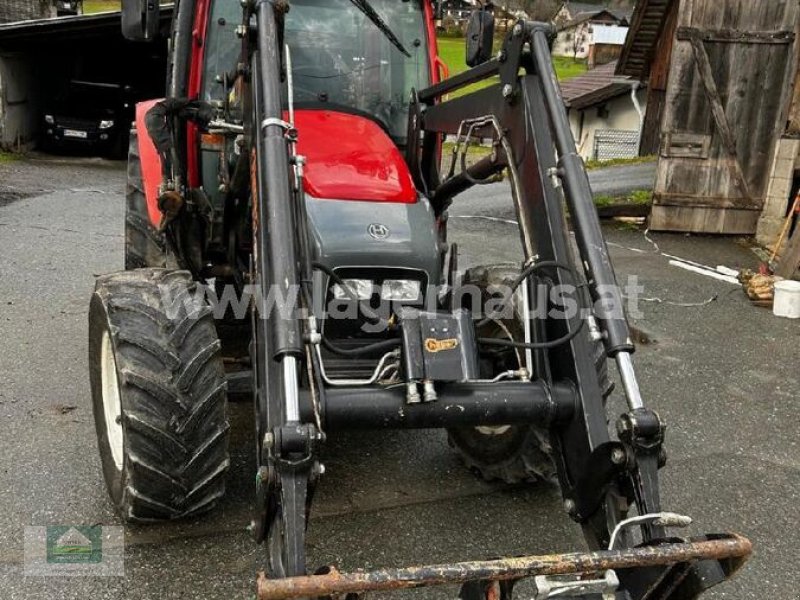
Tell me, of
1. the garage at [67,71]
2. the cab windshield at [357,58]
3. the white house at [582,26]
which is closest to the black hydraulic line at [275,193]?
the cab windshield at [357,58]

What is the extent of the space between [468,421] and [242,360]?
1560 mm

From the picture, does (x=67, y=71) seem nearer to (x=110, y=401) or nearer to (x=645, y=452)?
(x=110, y=401)

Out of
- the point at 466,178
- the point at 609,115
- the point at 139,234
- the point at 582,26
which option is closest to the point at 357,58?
the point at 466,178

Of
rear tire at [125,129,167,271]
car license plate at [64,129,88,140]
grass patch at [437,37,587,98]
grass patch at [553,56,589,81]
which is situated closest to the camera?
rear tire at [125,129,167,271]

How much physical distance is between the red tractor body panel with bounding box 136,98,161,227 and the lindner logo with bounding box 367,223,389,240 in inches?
66.4

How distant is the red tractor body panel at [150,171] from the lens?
15.6ft

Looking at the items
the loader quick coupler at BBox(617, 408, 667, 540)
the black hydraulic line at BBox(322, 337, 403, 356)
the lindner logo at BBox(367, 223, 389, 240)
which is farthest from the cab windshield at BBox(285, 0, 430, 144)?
the loader quick coupler at BBox(617, 408, 667, 540)

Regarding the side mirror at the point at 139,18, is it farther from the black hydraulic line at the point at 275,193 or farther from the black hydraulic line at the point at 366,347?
the black hydraulic line at the point at 366,347

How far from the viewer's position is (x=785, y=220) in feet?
31.3

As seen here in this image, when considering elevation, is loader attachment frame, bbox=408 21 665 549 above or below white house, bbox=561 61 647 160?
above

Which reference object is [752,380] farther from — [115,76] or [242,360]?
[115,76]

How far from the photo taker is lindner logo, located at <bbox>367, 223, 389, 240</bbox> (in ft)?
11.1

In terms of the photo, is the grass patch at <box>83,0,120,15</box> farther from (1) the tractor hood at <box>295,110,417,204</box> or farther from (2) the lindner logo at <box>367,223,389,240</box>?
(2) the lindner logo at <box>367,223,389,240</box>

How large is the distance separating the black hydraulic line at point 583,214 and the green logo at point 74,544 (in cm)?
214
